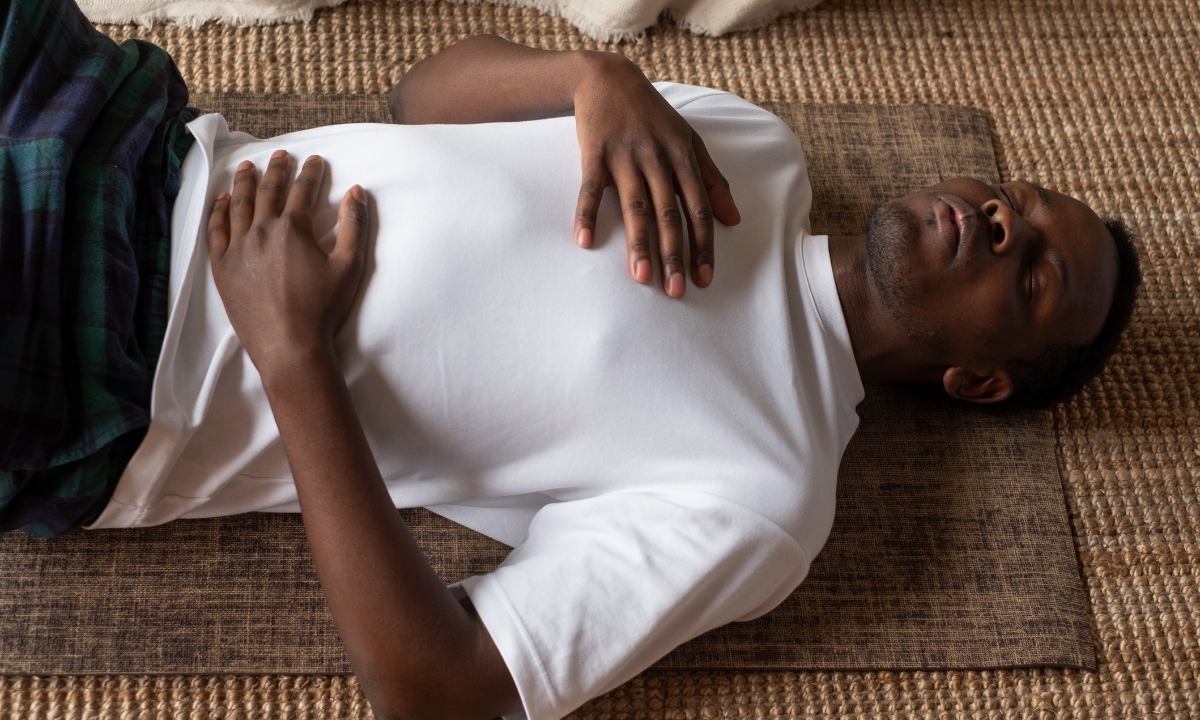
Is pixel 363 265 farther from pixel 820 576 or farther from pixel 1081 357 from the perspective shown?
pixel 1081 357

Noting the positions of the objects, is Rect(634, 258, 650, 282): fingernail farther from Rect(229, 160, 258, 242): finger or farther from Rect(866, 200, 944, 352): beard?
Rect(229, 160, 258, 242): finger

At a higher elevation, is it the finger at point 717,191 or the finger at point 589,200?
the finger at point 589,200

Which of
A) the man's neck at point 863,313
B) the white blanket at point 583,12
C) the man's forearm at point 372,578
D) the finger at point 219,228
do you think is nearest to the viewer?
the man's forearm at point 372,578

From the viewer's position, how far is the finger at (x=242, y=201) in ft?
2.98

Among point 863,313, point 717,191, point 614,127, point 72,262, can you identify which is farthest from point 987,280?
point 72,262

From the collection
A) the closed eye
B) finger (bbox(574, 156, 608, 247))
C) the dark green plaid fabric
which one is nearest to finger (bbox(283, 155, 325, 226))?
the dark green plaid fabric

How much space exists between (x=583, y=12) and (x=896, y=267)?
682 mm

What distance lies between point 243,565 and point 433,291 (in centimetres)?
39

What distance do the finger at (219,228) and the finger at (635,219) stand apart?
396 mm

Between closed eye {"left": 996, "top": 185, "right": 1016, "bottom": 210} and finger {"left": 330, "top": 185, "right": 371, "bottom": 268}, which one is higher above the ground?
finger {"left": 330, "top": 185, "right": 371, "bottom": 268}

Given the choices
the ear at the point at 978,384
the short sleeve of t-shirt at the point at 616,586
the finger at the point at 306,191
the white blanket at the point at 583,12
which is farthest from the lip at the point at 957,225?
the finger at the point at 306,191

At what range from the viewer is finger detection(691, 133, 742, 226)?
969mm

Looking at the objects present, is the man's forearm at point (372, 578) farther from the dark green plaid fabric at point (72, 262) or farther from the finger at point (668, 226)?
the finger at point (668, 226)

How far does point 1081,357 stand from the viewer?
1053 mm
